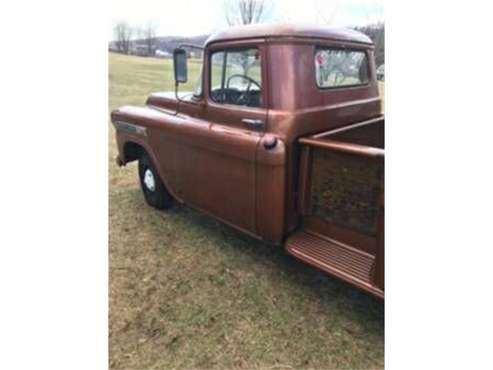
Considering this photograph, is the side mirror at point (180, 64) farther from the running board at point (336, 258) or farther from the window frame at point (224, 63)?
the running board at point (336, 258)

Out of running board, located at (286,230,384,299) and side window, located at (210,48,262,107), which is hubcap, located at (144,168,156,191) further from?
running board, located at (286,230,384,299)

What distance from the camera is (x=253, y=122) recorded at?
2.01 metres

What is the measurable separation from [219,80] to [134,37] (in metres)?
0.61

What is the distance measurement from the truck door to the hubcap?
0.66 meters

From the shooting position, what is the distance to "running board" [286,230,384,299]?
1.66 meters

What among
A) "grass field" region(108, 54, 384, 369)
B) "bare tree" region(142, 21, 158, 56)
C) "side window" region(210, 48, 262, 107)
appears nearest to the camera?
"grass field" region(108, 54, 384, 369)

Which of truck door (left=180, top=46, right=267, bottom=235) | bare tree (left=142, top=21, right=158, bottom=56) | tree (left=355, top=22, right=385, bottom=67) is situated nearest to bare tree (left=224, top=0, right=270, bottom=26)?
truck door (left=180, top=46, right=267, bottom=235)

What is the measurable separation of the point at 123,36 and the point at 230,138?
2.34 feet

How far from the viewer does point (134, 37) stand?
1.79m

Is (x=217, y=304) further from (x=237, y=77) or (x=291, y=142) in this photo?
(x=237, y=77)
